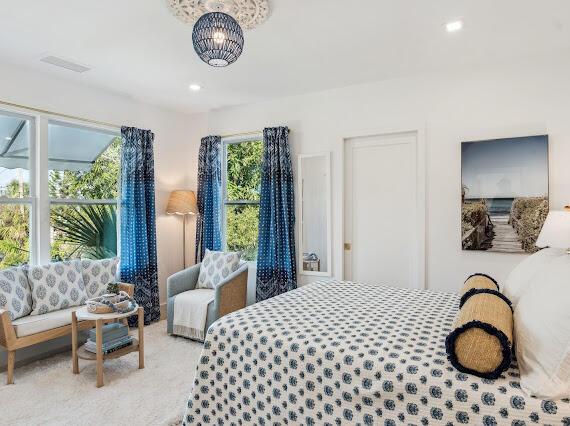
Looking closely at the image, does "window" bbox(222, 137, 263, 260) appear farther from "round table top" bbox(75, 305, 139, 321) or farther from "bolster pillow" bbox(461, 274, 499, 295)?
"bolster pillow" bbox(461, 274, 499, 295)

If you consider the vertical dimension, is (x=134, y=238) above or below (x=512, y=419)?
above

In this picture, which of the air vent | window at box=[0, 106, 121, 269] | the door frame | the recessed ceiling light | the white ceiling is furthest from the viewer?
the door frame

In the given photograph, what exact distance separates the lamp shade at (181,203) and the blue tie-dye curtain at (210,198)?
4.3 inches

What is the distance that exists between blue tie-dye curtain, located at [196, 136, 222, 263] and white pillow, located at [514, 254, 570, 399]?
3.57 meters

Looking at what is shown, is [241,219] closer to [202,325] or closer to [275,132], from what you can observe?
[275,132]

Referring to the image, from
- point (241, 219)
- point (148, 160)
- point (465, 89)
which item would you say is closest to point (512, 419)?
point (465, 89)

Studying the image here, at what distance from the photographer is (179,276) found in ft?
13.3

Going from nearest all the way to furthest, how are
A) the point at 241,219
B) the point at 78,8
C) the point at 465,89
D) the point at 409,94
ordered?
the point at 78,8
the point at 465,89
the point at 409,94
the point at 241,219

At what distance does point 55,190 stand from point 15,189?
0.35 meters

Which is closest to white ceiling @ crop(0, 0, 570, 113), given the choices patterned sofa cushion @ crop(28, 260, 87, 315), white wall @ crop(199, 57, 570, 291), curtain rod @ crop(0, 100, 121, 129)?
white wall @ crop(199, 57, 570, 291)

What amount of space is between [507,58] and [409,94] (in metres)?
0.82

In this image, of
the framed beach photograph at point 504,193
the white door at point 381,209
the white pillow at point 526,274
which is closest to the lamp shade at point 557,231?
the white pillow at point 526,274

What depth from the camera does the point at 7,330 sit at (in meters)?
2.80

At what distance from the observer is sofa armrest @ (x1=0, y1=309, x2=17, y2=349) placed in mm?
2793
